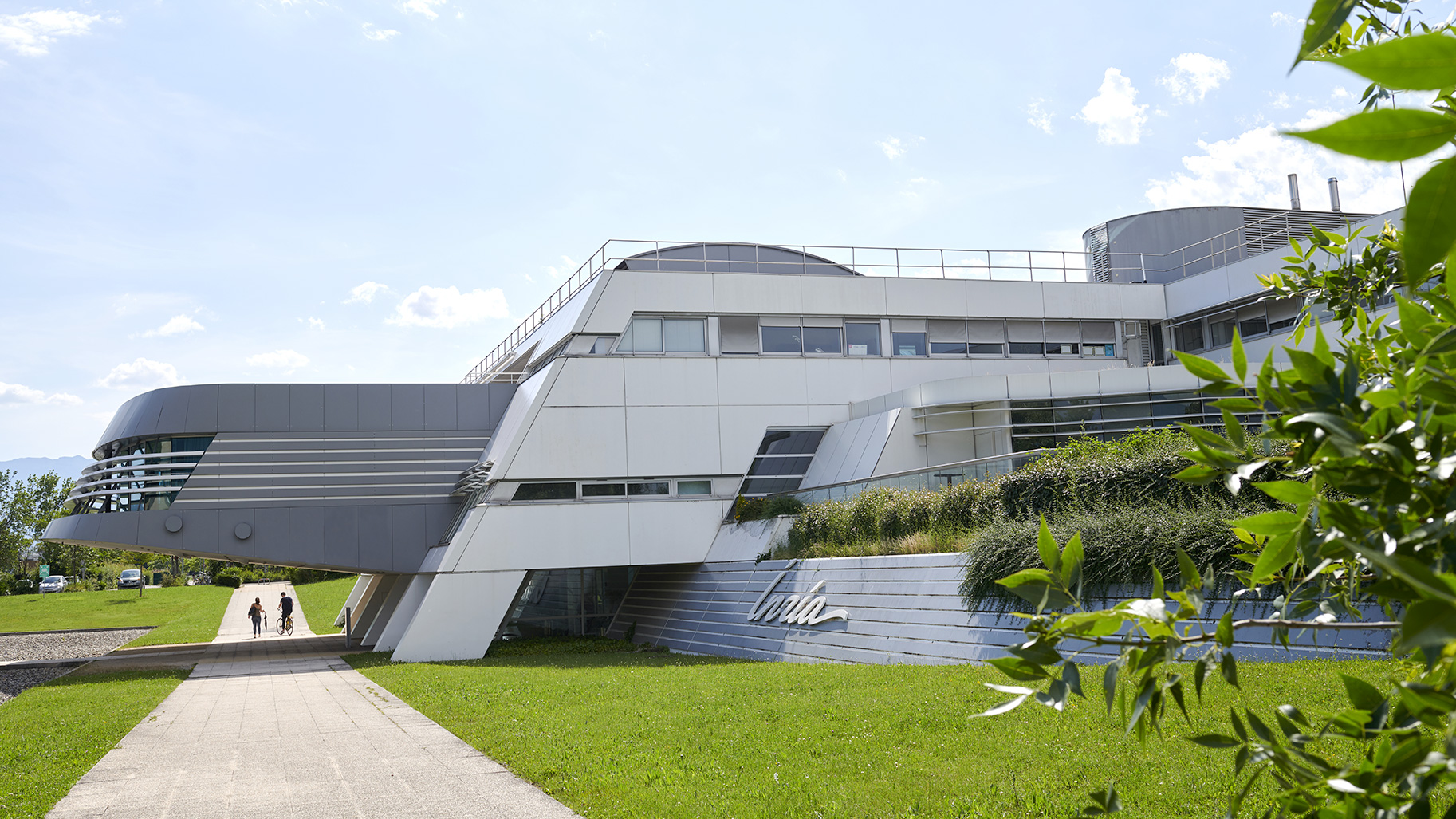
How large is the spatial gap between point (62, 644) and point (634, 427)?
83.7 feet

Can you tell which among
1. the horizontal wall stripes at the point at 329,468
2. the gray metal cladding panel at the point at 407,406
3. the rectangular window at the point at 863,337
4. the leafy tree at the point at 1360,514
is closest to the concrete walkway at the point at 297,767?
the leafy tree at the point at 1360,514

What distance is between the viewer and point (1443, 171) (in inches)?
36.9

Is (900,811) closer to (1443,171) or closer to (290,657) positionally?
(1443,171)

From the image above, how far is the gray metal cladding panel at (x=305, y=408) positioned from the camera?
84.3 feet

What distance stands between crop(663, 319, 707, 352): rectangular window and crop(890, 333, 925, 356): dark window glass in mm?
5148

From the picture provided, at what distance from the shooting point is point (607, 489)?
25.6 metres

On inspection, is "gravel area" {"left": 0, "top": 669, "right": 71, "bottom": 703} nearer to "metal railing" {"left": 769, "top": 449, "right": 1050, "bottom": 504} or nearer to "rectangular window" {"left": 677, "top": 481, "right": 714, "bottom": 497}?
"rectangular window" {"left": 677, "top": 481, "right": 714, "bottom": 497}

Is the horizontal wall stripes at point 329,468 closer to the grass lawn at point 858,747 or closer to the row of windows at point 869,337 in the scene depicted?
the row of windows at point 869,337

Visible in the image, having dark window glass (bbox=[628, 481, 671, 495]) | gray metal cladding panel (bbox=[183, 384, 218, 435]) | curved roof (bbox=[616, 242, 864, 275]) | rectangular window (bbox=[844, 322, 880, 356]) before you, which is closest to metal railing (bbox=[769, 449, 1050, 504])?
Result: dark window glass (bbox=[628, 481, 671, 495])

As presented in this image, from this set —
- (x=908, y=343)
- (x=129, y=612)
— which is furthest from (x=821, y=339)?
(x=129, y=612)

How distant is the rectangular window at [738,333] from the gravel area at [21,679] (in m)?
16.9

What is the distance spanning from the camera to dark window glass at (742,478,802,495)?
86.3 ft

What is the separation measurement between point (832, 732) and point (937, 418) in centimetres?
1556

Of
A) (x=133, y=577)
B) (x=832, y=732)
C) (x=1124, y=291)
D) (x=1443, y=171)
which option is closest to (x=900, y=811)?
(x=832, y=732)
